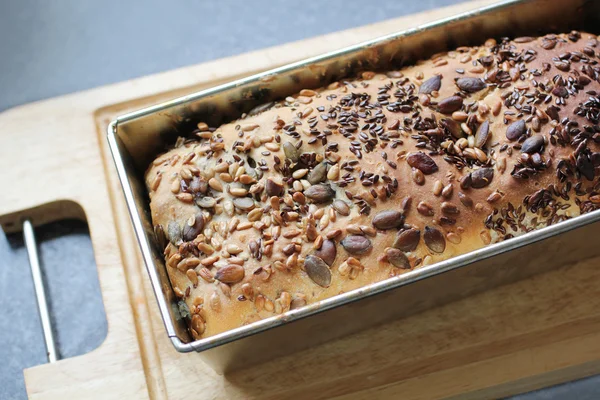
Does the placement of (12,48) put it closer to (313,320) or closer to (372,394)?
(313,320)

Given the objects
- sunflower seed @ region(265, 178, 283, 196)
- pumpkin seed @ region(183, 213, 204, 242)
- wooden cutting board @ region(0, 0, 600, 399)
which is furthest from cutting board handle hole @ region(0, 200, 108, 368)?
sunflower seed @ region(265, 178, 283, 196)

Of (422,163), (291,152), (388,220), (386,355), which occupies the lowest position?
(386,355)

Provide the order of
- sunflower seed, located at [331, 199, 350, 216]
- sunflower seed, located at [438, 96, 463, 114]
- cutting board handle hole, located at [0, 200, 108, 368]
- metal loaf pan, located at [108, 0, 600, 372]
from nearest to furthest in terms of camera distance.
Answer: metal loaf pan, located at [108, 0, 600, 372], sunflower seed, located at [331, 199, 350, 216], sunflower seed, located at [438, 96, 463, 114], cutting board handle hole, located at [0, 200, 108, 368]

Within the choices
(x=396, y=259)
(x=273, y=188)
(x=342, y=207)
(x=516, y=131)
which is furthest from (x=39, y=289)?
(x=516, y=131)

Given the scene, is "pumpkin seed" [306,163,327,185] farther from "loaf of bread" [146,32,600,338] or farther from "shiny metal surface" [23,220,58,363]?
"shiny metal surface" [23,220,58,363]

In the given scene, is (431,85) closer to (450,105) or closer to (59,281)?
(450,105)

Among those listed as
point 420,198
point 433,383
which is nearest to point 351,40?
point 420,198
